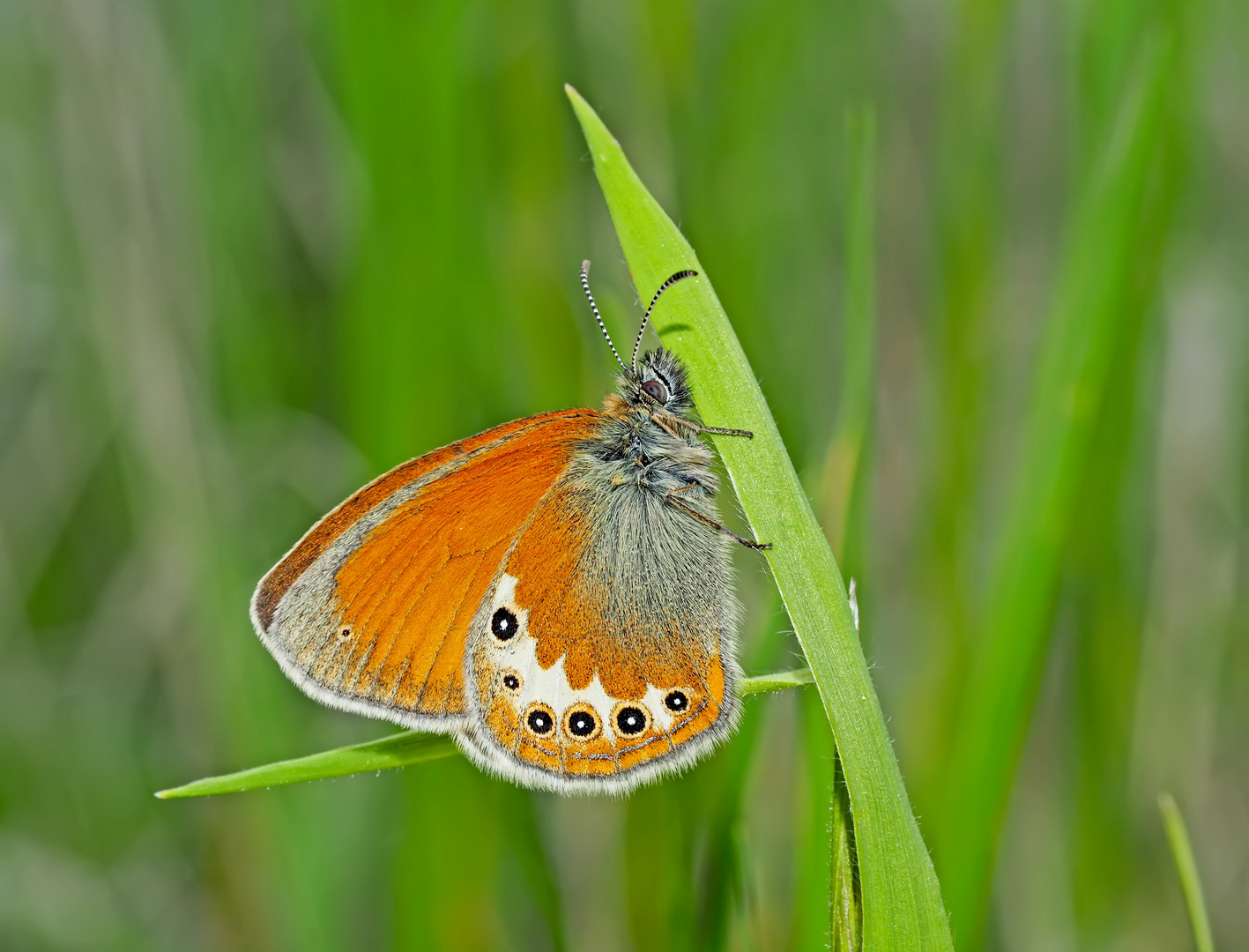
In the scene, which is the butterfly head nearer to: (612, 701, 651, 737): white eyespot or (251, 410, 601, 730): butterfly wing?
(251, 410, 601, 730): butterfly wing

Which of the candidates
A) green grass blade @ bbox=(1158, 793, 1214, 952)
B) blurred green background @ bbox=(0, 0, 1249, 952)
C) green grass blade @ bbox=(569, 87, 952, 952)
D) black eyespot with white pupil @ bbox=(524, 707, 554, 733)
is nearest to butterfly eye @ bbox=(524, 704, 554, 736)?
black eyespot with white pupil @ bbox=(524, 707, 554, 733)

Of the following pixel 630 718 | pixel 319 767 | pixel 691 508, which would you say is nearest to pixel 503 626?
pixel 630 718

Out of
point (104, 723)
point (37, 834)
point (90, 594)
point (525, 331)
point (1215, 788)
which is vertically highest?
point (525, 331)

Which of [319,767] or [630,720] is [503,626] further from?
[319,767]

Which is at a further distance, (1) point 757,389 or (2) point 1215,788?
(2) point 1215,788

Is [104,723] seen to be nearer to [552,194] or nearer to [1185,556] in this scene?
[552,194]

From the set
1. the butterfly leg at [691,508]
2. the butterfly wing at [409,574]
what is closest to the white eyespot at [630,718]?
the butterfly wing at [409,574]

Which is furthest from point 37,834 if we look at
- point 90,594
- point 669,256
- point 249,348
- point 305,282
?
point 669,256
